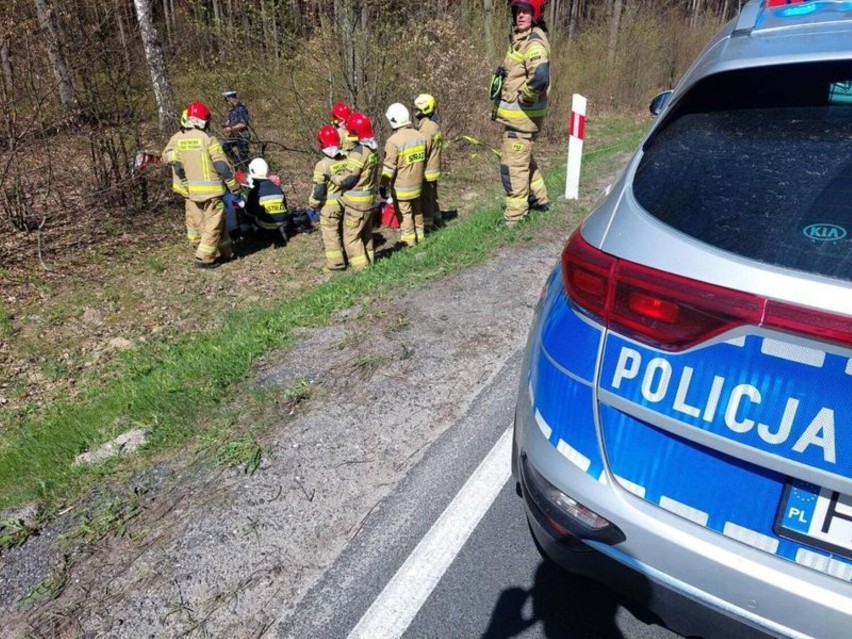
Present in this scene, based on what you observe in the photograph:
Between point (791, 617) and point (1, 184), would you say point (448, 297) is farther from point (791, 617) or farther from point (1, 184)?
point (1, 184)

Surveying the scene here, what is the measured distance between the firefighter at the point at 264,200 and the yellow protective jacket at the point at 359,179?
1802 millimetres

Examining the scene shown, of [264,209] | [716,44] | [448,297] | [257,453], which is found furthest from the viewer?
[264,209]

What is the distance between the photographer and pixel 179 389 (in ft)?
13.2

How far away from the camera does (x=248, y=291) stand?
8.16 metres

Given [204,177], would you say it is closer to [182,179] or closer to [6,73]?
[182,179]

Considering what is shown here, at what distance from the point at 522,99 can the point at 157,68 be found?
6.20 metres

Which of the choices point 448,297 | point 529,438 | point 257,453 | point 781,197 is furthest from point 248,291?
point 781,197

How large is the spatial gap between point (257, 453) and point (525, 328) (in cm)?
209

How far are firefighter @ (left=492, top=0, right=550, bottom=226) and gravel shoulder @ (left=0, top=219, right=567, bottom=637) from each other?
3.18 meters

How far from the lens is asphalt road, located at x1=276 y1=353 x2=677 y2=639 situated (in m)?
2.23

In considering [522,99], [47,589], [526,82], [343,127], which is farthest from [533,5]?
[47,589]

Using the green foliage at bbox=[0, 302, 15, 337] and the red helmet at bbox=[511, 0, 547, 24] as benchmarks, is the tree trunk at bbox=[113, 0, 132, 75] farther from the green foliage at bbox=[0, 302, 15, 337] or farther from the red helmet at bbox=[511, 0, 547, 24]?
the red helmet at bbox=[511, 0, 547, 24]

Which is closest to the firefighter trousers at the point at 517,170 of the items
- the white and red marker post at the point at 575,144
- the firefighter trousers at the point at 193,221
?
the white and red marker post at the point at 575,144

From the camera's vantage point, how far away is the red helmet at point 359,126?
7.32 metres
